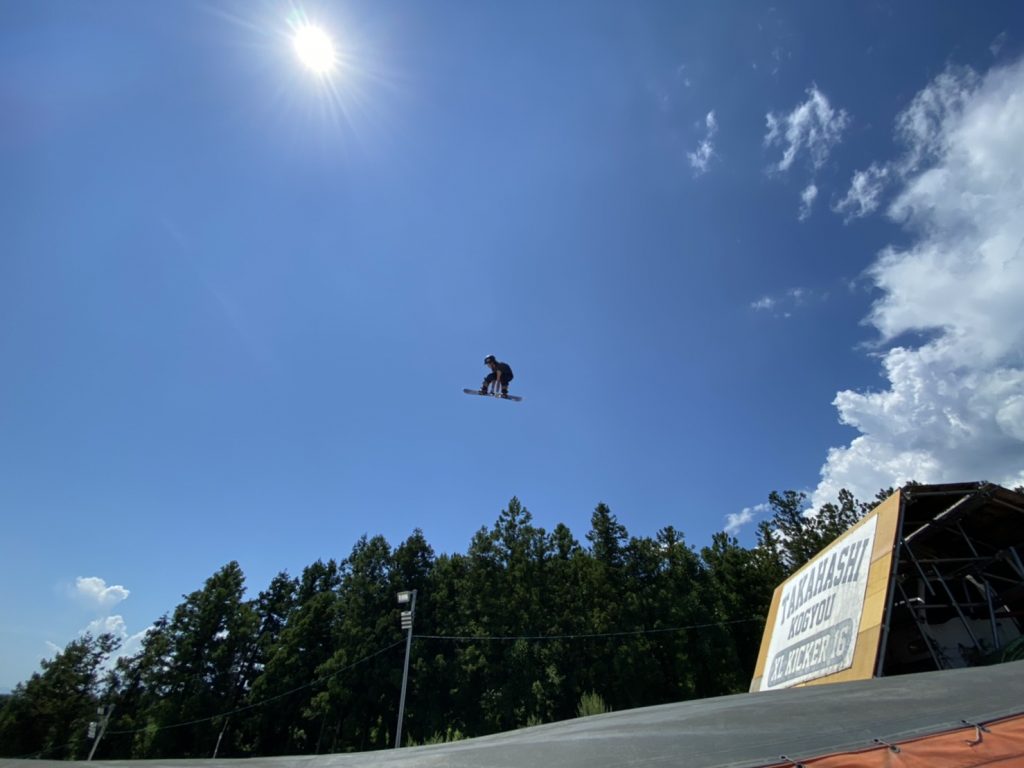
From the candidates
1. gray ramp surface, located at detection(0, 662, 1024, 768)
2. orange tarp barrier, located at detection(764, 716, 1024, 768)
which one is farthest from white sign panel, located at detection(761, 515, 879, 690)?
orange tarp barrier, located at detection(764, 716, 1024, 768)

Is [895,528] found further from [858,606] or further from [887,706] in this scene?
[887,706]

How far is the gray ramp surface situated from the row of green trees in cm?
2709

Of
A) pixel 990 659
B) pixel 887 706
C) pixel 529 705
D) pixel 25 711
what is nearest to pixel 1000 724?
pixel 887 706

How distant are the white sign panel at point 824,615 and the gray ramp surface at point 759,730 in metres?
6.38

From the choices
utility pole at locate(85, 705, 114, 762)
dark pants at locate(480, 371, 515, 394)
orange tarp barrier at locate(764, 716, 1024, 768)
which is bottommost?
orange tarp barrier at locate(764, 716, 1024, 768)

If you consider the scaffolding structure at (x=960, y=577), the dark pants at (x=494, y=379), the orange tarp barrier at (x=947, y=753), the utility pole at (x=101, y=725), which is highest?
the dark pants at (x=494, y=379)

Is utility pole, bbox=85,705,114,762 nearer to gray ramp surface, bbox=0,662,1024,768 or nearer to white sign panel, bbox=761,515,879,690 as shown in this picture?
gray ramp surface, bbox=0,662,1024,768

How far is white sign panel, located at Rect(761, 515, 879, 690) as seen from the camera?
36.9ft

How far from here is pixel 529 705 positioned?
29.4 meters

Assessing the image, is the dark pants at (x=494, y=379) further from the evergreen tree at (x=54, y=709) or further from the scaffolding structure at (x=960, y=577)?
the evergreen tree at (x=54, y=709)

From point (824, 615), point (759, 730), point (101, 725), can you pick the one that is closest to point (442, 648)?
point (101, 725)

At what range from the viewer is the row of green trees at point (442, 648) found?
30.6 m

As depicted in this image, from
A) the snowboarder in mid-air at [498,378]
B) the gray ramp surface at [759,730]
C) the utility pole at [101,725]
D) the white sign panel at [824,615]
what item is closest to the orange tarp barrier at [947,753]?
the gray ramp surface at [759,730]

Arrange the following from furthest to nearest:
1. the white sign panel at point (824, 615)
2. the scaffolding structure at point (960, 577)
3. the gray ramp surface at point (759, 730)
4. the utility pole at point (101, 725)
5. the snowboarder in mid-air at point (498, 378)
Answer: the utility pole at point (101, 725), the snowboarder in mid-air at point (498, 378), the scaffolding structure at point (960, 577), the white sign panel at point (824, 615), the gray ramp surface at point (759, 730)
